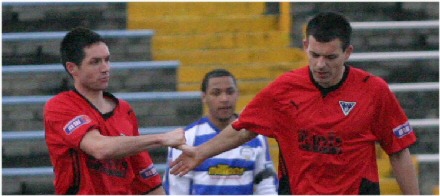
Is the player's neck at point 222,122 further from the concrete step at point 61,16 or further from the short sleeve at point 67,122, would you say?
the concrete step at point 61,16

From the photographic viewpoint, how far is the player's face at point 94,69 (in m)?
5.96

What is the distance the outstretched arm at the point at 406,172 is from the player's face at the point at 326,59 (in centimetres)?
50

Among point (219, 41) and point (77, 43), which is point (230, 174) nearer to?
point (77, 43)

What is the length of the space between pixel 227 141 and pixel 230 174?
1.37 m

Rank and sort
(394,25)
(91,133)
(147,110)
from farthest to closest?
1. (394,25)
2. (147,110)
3. (91,133)

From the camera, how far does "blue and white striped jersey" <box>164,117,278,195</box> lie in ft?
24.3

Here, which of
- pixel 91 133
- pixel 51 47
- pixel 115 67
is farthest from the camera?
pixel 51 47

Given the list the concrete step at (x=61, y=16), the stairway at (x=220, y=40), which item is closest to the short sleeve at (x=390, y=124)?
the stairway at (x=220, y=40)

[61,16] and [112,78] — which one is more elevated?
[61,16]

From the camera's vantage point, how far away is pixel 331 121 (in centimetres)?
574

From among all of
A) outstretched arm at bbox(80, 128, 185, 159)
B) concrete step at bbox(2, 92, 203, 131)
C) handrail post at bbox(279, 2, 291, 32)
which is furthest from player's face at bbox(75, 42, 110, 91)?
handrail post at bbox(279, 2, 291, 32)

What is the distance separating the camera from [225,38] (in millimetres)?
9945

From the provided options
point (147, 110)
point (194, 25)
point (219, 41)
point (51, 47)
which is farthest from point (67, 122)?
point (194, 25)

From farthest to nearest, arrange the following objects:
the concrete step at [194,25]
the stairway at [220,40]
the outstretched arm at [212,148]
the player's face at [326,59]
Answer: the concrete step at [194,25], the stairway at [220,40], the outstretched arm at [212,148], the player's face at [326,59]
